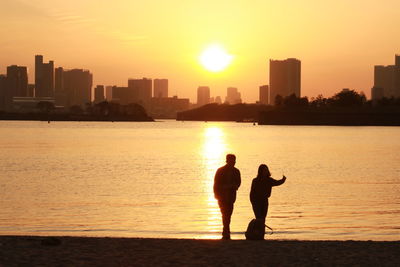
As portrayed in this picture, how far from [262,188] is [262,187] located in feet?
0.09

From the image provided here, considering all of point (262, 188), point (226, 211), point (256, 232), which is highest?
point (262, 188)

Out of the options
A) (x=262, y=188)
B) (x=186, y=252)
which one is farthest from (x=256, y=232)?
(x=186, y=252)

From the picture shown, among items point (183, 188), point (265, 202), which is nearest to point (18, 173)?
point (183, 188)

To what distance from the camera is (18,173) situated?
65.2 m

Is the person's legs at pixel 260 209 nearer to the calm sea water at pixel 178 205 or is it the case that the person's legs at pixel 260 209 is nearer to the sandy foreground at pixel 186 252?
the sandy foreground at pixel 186 252

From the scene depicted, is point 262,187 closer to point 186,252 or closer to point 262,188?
point 262,188

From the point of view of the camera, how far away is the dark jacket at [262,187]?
67.2 feet

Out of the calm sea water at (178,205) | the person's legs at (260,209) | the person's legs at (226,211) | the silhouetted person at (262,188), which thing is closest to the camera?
the silhouetted person at (262,188)

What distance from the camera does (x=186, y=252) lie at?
17406 mm

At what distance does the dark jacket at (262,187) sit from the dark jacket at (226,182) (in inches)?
25.8

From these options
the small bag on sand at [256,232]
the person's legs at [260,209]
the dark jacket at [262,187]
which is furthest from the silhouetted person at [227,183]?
the small bag on sand at [256,232]

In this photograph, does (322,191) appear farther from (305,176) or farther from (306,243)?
(306,243)

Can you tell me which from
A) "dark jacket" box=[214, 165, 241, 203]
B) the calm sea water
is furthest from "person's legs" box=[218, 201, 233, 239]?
the calm sea water

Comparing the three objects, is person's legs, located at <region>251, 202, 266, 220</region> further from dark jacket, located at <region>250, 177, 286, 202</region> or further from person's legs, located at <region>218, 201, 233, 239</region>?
person's legs, located at <region>218, 201, 233, 239</region>
